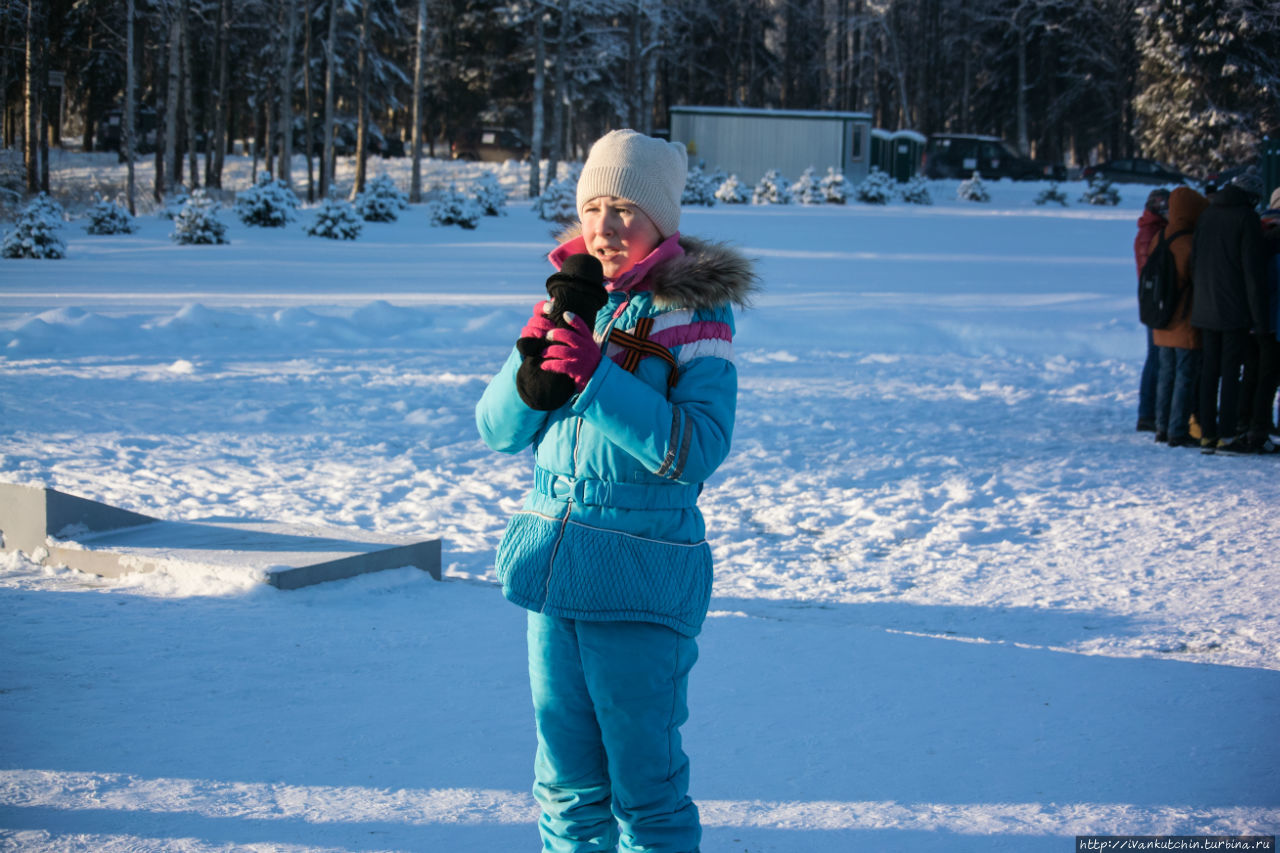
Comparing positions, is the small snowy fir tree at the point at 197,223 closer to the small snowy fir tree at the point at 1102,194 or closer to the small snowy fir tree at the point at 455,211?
the small snowy fir tree at the point at 455,211

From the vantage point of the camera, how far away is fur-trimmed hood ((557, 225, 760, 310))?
2113 millimetres

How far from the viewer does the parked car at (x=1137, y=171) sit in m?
37.9

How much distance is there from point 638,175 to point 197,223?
1900cm

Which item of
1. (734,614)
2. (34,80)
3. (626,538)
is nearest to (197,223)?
(34,80)

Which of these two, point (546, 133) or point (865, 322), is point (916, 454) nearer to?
point (865, 322)

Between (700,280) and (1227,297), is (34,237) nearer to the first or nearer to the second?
(1227,297)

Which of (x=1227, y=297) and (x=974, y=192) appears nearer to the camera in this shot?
(x=1227, y=297)

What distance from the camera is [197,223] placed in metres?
19.4

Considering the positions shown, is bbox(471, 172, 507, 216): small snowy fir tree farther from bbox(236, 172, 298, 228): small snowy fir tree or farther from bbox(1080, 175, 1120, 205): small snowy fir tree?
bbox(1080, 175, 1120, 205): small snowy fir tree

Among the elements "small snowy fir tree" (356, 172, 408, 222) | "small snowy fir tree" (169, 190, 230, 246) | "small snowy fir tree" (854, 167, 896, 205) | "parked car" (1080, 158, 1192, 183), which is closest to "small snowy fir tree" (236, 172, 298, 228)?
"small snowy fir tree" (356, 172, 408, 222)

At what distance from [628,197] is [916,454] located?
5593 mm

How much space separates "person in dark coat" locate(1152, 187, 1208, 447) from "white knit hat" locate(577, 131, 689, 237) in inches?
250

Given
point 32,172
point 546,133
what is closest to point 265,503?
point 32,172

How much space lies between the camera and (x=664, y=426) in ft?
6.48
